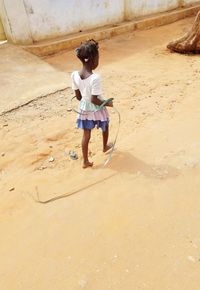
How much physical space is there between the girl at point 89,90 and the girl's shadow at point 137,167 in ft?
1.03

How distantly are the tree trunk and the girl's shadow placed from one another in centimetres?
374

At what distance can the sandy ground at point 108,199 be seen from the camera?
86.6 inches

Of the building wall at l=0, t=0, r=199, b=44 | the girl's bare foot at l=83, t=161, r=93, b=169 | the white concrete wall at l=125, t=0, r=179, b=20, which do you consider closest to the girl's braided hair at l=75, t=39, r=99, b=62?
the girl's bare foot at l=83, t=161, r=93, b=169

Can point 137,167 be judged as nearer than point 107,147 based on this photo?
Yes

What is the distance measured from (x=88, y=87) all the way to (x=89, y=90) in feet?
0.11

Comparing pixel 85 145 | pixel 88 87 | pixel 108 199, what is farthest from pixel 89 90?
pixel 108 199

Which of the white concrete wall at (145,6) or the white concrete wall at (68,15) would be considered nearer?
the white concrete wall at (68,15)

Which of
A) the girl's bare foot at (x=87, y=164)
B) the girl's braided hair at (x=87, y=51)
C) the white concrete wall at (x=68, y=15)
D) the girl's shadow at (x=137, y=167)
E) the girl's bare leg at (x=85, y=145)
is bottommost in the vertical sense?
the girl's shadow at (x=137, y=167)

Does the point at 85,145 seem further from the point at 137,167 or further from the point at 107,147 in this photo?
the point at 137,167

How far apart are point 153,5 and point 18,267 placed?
778 cm

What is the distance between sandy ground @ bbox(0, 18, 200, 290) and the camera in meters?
2.20

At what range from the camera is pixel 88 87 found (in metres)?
2.78

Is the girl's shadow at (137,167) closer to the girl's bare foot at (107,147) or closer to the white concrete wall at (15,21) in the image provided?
the girl's bare foot at (107,147)

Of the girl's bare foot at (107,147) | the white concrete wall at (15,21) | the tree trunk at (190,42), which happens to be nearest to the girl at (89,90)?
the girl's bare foot at (107,147)
